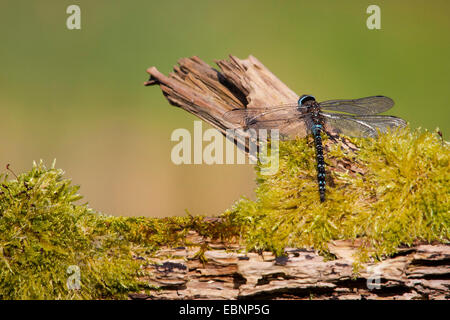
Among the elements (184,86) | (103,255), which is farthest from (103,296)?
(184,86)

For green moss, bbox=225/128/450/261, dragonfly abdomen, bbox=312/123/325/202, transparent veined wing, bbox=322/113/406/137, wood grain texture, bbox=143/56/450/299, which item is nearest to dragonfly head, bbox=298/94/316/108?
transparent veined wing, bbox=322/113/406/137

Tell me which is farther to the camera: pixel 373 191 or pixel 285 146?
pixel 285 146

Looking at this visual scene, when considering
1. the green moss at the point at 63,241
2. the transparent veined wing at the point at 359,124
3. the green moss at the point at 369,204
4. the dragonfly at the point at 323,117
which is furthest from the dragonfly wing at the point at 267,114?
the green moss at the point at 63,241

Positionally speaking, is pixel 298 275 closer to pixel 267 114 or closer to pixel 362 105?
pixel 267 114

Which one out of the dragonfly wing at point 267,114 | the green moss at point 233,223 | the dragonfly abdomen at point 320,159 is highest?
the dragonfly wing at point 267,114

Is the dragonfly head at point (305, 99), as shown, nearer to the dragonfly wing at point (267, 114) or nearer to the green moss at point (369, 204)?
the dragonfly wing at point (267, 114)

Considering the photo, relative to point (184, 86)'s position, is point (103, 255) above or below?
below
